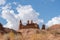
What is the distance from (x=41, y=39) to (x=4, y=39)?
13.3 m

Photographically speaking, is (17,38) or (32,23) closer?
(17,38)

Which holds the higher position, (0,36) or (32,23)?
(32,23)

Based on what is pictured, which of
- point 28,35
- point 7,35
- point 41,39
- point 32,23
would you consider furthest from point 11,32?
point 32,23

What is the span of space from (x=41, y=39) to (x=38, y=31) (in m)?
3.90

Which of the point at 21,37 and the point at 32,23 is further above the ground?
the point at 32,23

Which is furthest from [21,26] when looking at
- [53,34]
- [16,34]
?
[53,34]

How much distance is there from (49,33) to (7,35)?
50.9 feet

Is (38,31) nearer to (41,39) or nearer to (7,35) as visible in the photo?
(41,39)

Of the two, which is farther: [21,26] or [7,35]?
[21,26]

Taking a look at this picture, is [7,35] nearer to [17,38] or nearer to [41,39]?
[17,38]

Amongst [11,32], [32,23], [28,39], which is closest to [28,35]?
[28,39]

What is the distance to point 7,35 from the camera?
70.4 meters

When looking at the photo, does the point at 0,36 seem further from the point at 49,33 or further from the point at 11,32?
the point at 49,33

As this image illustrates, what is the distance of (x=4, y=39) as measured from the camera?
224 ft
